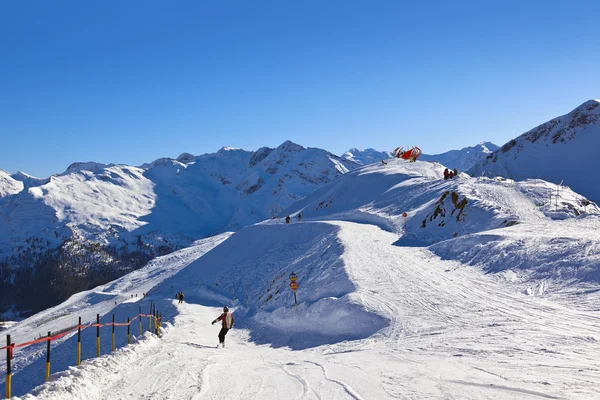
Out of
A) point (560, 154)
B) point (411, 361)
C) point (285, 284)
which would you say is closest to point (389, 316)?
point (411, 361)

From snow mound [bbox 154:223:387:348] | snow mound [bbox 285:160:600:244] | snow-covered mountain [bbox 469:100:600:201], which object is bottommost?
snow mound [bbox 154:223:387:348]

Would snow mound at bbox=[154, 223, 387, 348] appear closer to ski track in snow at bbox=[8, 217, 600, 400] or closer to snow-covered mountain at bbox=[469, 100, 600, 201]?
ski track in snow at bbox=[8, 217, 600, 400]

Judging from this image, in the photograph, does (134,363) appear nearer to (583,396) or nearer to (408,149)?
(583,396)

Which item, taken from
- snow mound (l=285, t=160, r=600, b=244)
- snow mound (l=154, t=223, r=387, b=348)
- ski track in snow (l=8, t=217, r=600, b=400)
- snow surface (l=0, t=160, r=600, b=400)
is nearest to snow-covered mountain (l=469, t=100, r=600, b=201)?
snow mound (l=285, t=160, r=600, b=244)

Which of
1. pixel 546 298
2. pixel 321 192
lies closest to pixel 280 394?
pixel 546 298

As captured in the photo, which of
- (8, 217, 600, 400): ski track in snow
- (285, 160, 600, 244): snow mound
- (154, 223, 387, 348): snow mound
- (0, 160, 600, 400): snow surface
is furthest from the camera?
(285, 160, 600, 244): snow mound

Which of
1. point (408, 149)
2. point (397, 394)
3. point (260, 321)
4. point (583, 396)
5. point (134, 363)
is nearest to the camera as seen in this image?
point (583, 396)
